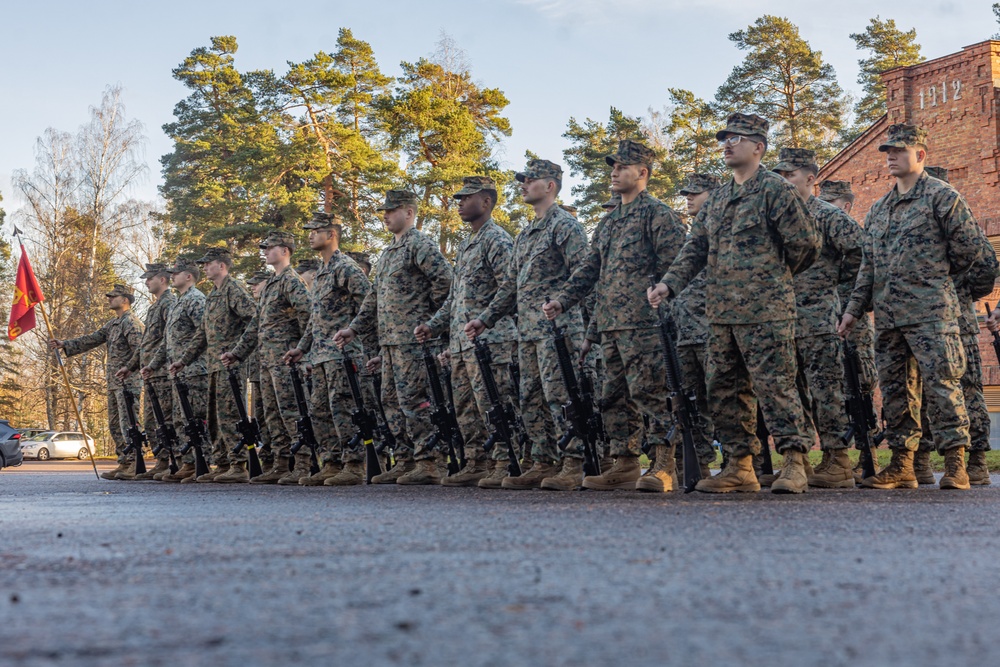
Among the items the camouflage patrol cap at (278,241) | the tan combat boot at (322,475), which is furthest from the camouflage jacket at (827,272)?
the camouflage patrol cap at (278,241)

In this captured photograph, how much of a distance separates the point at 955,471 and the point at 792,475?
4.73ft

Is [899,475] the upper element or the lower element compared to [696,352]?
lower

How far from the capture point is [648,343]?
27.1ft

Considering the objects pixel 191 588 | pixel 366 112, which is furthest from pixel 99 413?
pixel 191 588

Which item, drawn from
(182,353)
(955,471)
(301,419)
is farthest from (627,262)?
(182,353)

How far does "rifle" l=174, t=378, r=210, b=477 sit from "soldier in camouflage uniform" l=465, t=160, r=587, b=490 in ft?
18.7

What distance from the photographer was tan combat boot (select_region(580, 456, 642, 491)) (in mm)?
8594

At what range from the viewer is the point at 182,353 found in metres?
14.0

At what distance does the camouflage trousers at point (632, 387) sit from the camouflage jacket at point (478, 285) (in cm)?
167

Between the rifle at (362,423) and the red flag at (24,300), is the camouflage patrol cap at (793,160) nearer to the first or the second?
the rifle at (362,423)

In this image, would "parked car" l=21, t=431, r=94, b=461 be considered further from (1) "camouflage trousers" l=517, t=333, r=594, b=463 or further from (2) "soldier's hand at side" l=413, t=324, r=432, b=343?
(1) "camouflage trousers" l=517, t=333, r=594, b=463

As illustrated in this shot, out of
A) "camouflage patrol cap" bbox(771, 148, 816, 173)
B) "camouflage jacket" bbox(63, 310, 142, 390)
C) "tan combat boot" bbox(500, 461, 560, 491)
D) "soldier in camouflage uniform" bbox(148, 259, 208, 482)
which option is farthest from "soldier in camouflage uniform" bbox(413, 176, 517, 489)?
"camouflage jacket" bbox(63, 310, 142, 390)

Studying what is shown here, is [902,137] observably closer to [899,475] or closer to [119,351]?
[899,475]

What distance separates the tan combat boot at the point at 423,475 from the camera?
10.5 meters
